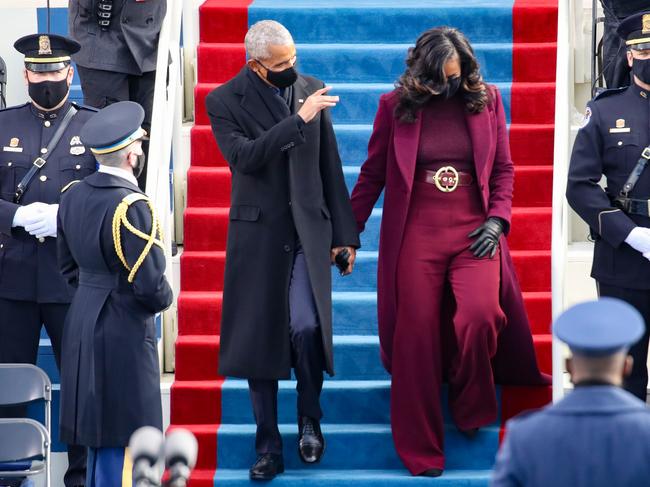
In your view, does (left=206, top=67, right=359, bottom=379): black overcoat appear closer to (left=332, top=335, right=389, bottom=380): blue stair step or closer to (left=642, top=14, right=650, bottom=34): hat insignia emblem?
(left=332, top=335, right=389, bottom=380): blue stair step

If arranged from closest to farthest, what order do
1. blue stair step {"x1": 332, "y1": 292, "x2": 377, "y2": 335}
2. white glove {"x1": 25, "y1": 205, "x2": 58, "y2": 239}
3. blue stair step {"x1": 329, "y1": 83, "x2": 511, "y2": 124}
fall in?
white glove {"x1": 25, "y1": 205, "x2": 58, "y2": 239} < blue stair step {"x1": 332, "y1": 292, "x2": 377, "y2": 335} < blue stair step {"x1": 329, "y1": 83, "x2": 511, "y2": 124}

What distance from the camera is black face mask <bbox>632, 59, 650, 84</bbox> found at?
6.38 m

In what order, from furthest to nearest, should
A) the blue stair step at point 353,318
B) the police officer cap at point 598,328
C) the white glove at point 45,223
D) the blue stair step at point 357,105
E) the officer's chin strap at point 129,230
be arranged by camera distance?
the blue stair step at point 357,105, the blue stair step at point 353,318, the white glove at point 45,223, the officer's chin strap at point 129,230, the police officer cap at point 598,328

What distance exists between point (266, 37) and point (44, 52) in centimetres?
127

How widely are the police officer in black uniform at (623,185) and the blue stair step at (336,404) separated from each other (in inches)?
43.0

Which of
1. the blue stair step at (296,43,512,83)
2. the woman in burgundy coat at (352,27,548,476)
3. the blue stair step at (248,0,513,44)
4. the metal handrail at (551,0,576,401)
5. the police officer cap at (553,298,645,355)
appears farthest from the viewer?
the blue stair step at (248,0,513,44)

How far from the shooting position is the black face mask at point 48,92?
22.4 feet

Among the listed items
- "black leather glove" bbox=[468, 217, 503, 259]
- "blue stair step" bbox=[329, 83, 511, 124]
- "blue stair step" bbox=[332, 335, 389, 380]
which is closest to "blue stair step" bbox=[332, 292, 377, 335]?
"blue stair step" bbox=[332, 335, 389, 380]

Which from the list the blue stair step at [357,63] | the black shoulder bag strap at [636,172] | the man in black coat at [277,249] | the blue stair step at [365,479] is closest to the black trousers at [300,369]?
the man in black coat at [277,249]

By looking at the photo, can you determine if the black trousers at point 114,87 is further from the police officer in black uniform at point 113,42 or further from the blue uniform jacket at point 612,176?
the blue uniform jacket at point 612,176

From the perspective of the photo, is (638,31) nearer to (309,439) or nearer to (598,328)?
(309,439)

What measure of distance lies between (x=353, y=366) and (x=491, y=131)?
4.33ft

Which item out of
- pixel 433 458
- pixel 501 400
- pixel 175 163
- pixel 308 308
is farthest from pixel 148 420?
pixel 175 163

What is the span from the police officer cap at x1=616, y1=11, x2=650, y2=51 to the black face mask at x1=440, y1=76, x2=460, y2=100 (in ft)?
2.48
